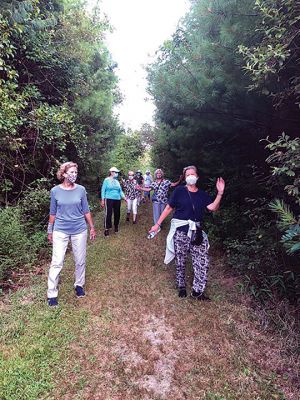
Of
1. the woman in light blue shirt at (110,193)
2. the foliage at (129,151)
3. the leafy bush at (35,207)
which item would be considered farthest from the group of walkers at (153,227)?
the foliage at (129,151)

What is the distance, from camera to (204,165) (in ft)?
22.2

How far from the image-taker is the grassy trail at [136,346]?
250 centimetres

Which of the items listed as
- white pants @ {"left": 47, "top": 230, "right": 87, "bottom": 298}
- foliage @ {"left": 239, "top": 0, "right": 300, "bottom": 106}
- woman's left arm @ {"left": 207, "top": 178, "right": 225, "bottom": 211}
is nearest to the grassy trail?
white pants @ {"left": 47, "top": 230, "right": 87, "bottom": 298}

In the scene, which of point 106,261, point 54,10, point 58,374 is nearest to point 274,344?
point 58,374

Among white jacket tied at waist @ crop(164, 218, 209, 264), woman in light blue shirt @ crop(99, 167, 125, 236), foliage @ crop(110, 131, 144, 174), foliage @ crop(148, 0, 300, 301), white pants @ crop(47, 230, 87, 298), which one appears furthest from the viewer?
foliage @ crop(110, 131, 144, 174)

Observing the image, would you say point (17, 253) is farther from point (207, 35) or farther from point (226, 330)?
point (207, 35)

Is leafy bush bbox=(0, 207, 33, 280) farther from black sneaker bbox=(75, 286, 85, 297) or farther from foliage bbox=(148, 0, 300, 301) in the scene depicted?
foliage bbox=(148, 0, 300, 301)

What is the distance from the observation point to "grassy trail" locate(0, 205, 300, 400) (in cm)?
250

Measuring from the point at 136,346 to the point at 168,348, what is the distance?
0.36 meters

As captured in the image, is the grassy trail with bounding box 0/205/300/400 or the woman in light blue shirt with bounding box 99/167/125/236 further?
the woman in light blue shirt with bounding box 99/167/125/236

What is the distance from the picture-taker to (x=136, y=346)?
3.09 meters

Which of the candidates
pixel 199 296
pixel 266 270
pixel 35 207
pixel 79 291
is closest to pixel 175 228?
pixel 199 296

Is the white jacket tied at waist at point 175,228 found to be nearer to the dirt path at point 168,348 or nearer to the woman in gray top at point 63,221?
the dirt path at point 168,348

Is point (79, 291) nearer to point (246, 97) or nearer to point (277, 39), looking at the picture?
point (246, 97)
